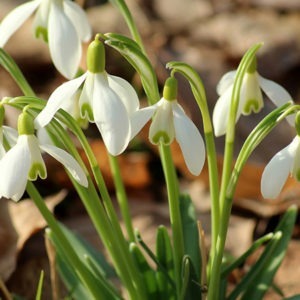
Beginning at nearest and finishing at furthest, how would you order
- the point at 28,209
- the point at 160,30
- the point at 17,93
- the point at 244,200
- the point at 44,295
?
the point at 44,295 < the point at 28,209 < the point at 244,200 < the point at 17,93 < the point at 160,30

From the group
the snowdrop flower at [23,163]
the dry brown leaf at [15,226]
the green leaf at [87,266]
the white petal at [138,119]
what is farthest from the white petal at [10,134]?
the dry brown leaf at [15,226]

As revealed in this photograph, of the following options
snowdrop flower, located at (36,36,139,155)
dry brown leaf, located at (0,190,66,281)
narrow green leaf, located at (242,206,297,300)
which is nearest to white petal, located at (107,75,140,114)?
snowdrop flower, located at (36,36,139,155)

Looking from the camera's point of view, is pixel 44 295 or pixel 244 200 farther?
pixel 244 200

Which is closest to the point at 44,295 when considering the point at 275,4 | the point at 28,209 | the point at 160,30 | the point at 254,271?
the point at 28,209

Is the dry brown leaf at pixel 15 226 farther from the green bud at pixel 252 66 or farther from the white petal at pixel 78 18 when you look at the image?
the green bud at pixel 252 66

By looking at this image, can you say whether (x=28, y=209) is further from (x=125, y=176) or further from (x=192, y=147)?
(x=192, y=147)

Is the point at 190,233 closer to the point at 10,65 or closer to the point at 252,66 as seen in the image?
the point at 252,66
